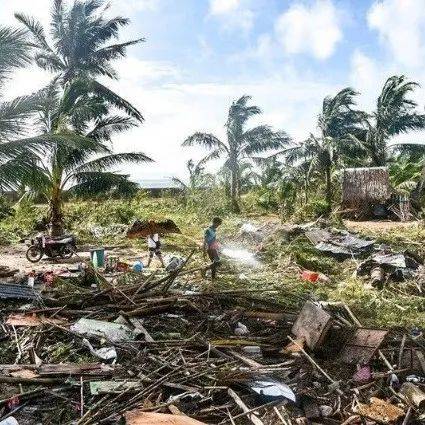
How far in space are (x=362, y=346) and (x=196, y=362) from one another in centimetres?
196

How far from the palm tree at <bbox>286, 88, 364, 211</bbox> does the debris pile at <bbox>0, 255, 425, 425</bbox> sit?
46.9 feet

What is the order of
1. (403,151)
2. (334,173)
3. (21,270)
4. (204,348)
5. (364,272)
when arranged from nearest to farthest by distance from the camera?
(204,348), (364,272), (21,270), (334,173), (403,151)

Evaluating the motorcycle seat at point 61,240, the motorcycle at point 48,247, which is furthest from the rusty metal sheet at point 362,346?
the motorcycle seat at point 61,240

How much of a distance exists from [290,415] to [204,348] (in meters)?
1.43

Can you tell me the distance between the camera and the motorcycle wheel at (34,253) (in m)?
11.4

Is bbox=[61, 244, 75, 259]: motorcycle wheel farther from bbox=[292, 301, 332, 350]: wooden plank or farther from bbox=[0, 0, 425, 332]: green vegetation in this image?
bbox=[292, 301, 332, 350]: wooden plank

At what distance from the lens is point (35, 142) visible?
872cm

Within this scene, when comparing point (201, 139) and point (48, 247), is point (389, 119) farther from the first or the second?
point (48, 247)

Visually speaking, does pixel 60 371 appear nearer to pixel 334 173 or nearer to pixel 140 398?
pixel 140 398

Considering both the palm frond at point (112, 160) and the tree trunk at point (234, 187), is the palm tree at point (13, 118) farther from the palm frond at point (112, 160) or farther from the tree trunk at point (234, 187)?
the tree trunk at point (234, 187)

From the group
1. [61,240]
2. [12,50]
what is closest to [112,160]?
[61,240]

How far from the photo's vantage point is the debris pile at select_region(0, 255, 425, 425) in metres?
4.00

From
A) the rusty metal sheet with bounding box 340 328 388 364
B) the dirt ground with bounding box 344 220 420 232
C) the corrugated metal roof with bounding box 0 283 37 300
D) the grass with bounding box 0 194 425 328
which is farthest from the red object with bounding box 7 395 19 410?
the dirt ground with bounding box 344 220 420 232

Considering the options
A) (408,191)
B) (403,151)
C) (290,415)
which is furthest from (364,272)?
(403,151)
